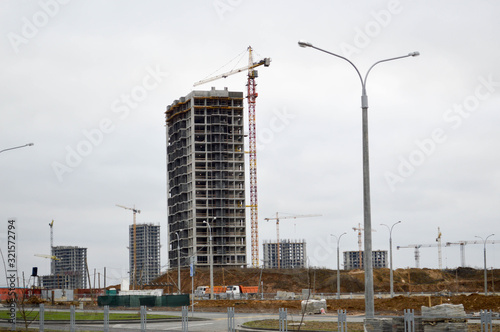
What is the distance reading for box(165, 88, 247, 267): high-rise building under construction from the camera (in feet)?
527

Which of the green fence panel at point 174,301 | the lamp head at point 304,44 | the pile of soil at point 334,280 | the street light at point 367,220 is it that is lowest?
Result: the pile of soil at point 334,280

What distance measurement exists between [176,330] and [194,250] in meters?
122

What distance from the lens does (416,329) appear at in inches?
969

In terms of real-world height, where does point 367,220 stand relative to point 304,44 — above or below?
below

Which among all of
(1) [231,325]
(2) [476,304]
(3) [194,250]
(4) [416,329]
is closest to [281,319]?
(1) [231,325]

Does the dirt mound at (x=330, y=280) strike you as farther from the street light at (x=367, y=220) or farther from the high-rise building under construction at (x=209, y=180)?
the street light at (x=367, y=220)

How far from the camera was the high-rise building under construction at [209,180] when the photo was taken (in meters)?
161

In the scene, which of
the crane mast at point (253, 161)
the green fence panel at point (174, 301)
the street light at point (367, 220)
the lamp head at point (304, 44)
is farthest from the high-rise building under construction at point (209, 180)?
the lamp head at point (304, 44)

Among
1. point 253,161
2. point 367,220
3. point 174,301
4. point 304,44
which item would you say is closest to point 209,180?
point 253,161

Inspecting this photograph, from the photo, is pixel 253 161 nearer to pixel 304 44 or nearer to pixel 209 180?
pixel 209 180

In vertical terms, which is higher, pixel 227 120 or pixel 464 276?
pixel 227 120

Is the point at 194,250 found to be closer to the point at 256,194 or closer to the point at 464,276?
the point at 256,194

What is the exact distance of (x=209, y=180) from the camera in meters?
164

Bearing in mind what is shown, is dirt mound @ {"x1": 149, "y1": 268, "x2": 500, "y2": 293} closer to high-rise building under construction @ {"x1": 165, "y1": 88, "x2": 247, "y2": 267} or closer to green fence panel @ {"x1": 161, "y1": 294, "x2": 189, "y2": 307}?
high-rise building under construction @ {"x1": 165, "y1": 88, "x2": 247, "y2": 267}
